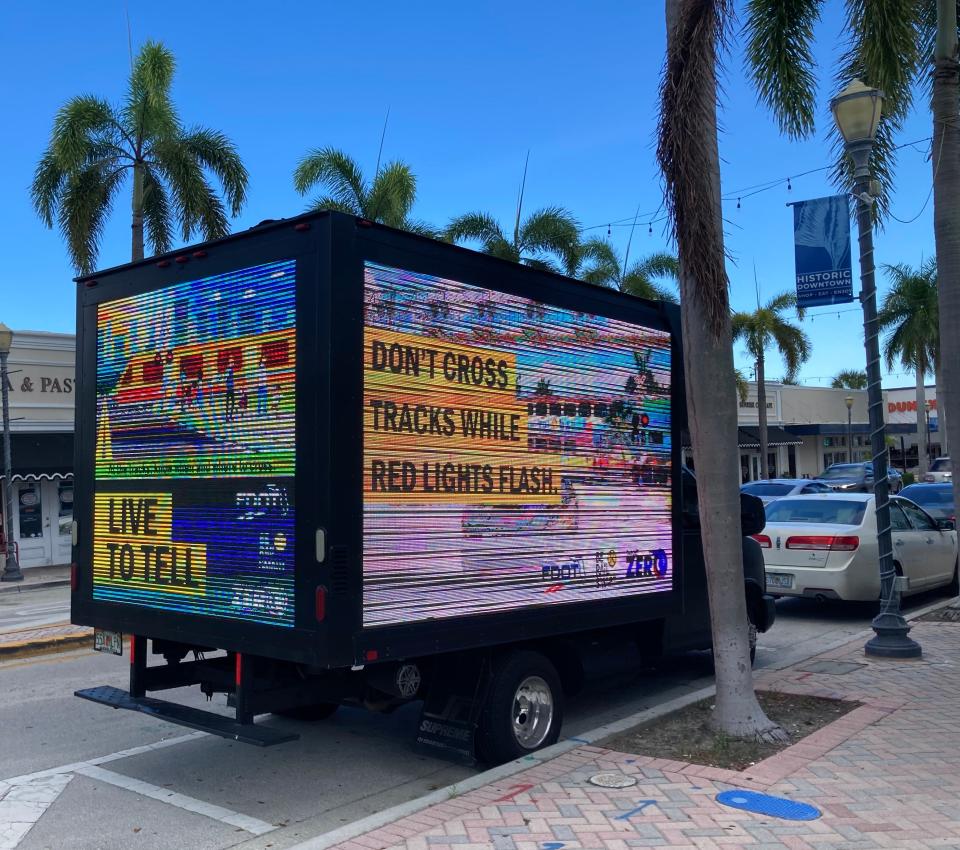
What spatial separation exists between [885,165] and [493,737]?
388 inches

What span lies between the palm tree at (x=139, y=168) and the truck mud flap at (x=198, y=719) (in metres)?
17.2

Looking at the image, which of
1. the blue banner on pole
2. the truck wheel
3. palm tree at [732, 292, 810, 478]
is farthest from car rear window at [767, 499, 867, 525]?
palm tree at [732, 292, 810, 478]

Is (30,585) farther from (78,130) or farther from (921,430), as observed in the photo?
(921,430)

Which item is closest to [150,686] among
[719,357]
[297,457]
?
[297,457]

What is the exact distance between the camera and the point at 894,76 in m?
10.8

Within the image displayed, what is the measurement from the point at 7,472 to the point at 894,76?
688 inches

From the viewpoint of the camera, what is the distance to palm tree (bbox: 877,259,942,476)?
39656 millimetres

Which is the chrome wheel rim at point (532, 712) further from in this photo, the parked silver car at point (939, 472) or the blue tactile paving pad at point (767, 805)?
the parked silver car at point (939, 472)

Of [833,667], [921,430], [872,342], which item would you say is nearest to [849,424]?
[921,430]

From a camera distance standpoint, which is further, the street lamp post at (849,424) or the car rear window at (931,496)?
the street lamp post at (849,424)

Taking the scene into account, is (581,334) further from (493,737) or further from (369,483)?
(493,737)

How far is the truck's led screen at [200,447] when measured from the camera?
5.08m

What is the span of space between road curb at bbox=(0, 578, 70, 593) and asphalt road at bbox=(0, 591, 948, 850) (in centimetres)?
1053

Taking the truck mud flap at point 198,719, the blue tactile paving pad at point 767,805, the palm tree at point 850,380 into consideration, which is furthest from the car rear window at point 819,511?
the palm tree at point 850,380
